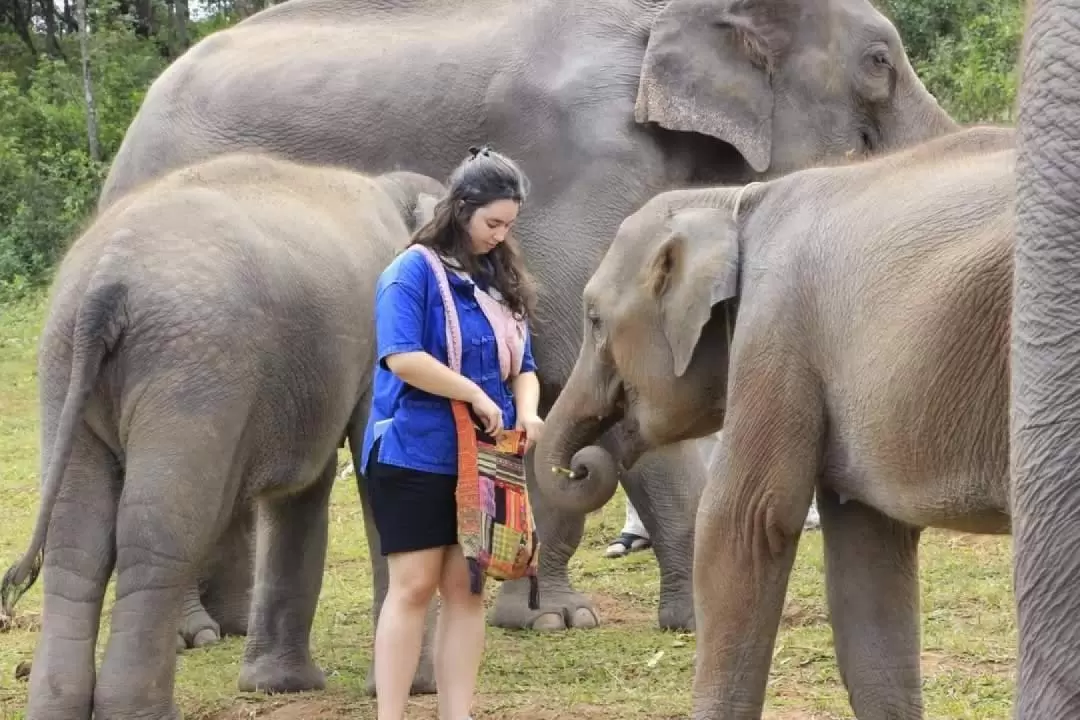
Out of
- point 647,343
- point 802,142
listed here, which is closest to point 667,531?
point 802,142

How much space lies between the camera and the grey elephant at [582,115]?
241 inches

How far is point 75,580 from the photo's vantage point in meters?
4.22

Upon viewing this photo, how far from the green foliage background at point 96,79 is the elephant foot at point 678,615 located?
584 centimetres

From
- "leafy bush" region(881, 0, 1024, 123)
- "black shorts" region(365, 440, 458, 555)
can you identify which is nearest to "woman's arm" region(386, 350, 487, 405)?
"black shorts" region(365, 440, 458, 555)

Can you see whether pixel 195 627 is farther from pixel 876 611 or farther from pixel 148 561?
pixel 876 611

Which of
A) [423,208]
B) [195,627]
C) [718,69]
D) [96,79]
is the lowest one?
[195,627]

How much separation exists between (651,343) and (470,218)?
0.47m

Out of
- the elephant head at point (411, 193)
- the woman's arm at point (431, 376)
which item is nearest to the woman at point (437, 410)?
the woman's arm at point (431, 376)

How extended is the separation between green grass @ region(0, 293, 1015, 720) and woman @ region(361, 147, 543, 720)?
1.98 feet

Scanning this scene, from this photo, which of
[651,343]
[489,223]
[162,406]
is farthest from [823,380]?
[162,406]

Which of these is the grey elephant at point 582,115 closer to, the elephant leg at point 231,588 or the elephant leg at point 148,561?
the elephant leg at point 231,588

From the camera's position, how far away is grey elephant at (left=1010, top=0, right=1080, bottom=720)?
146 centimetres

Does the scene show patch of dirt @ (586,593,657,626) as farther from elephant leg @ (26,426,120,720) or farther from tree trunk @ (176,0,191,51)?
tree trunk @ (176,0,191,51)

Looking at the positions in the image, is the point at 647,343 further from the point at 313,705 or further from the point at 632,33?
the point at 632,33
